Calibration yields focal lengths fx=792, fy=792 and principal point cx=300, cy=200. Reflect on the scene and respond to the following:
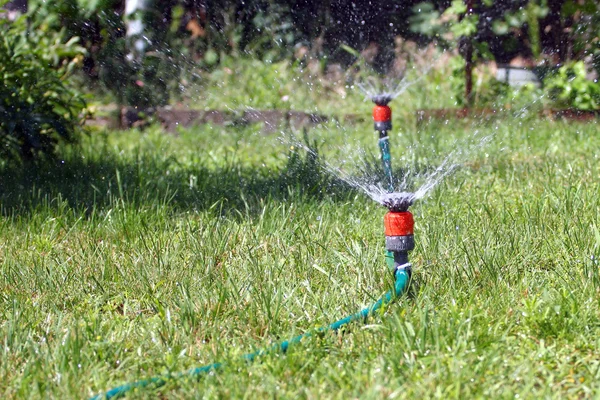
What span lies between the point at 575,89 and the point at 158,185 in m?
3.38

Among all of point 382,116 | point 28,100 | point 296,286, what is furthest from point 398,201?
point 28,100

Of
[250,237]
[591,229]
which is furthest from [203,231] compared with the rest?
[591,229]

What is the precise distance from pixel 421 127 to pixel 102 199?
2.49m

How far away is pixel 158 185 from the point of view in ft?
11.7

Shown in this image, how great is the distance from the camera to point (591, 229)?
8.41 feet

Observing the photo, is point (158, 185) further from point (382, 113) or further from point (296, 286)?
point (296, 286)

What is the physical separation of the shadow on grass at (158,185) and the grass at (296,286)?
2cm

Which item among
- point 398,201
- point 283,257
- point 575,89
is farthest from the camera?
point 575,89

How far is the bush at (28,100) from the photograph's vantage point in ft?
Result: 12.5

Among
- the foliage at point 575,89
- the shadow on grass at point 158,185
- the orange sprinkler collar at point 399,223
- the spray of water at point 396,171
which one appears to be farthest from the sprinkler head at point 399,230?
the foliage at point 575,89

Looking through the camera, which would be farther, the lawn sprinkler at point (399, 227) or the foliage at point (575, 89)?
the foliage at point (575, 89)

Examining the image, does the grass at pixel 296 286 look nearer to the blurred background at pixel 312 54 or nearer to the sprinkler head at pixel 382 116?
the sprinkler head at pixel 382 116

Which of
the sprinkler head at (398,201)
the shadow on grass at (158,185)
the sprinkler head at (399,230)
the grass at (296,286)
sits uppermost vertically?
the sprinkler head at (398,201)

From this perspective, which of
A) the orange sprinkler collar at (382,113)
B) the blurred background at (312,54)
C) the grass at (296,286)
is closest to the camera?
the grass at (296,286)
